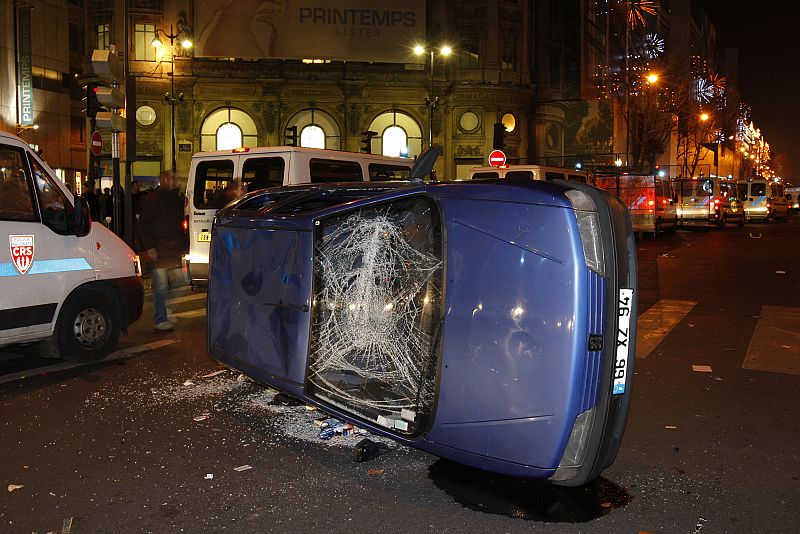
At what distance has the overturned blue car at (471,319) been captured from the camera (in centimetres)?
362

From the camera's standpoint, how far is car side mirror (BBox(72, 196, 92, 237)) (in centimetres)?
712

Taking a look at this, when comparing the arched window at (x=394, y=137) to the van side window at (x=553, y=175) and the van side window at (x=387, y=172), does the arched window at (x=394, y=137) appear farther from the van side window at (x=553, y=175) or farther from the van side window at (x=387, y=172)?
the van side window at (x=387, y=172)

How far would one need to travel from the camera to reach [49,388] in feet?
21.1

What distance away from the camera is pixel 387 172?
1213cm

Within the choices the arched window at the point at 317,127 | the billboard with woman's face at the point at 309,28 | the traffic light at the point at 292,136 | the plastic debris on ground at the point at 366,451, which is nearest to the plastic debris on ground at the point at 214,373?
the plastic debris on ground at the point at 366,451

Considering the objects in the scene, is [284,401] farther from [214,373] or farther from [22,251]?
[22,251]

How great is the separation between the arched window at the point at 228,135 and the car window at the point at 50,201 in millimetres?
34251

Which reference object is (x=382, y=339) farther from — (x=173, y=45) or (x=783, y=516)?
(x=173, y=45)

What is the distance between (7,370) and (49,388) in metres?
0.99

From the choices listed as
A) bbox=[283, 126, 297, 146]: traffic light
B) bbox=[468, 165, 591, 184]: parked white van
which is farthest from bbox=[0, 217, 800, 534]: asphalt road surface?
bbox=[283, 126, 297, 146]: traffic light

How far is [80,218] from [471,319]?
474cm

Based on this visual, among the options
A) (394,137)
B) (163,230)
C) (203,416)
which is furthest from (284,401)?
(394,137)

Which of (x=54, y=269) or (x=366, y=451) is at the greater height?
(x=54, y=269)

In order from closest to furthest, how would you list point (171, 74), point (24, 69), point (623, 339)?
point (623, 339) → point (171, 74) → point (24, 69)
